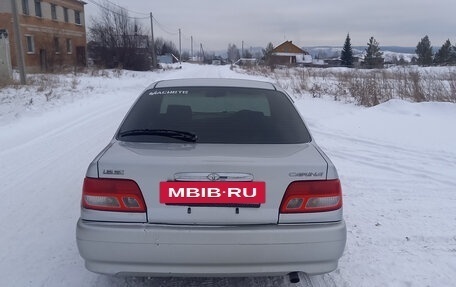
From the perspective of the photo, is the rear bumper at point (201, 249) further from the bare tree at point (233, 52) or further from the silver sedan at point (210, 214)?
the bare tree at point (233, 52)

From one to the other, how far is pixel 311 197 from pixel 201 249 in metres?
0.73

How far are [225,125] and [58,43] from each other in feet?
132

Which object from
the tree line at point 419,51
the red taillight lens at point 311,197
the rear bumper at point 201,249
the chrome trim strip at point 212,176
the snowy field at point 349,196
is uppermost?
the tree line at point 419,51

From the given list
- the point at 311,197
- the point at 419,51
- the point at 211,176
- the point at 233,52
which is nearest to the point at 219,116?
the point at 211,176

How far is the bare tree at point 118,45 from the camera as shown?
4125 centimetres

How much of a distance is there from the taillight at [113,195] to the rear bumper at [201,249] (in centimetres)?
11

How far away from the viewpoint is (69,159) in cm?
624

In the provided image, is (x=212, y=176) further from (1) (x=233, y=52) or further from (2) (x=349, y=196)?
(1) (x=233, y=52)

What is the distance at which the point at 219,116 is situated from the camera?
3254mm

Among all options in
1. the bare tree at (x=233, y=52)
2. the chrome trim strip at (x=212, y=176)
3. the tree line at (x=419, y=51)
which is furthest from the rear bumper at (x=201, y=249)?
the bare tree at (x=233, y=52)

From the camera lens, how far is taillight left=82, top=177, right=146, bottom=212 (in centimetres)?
236

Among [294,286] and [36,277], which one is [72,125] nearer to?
[36,277]

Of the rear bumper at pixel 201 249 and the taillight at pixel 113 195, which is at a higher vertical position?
the taillight at pixel 113 195

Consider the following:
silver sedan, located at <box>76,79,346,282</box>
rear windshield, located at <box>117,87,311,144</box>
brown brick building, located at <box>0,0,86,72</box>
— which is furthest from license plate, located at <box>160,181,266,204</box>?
brown brick building, located at <box>0,0,86,72</box>
